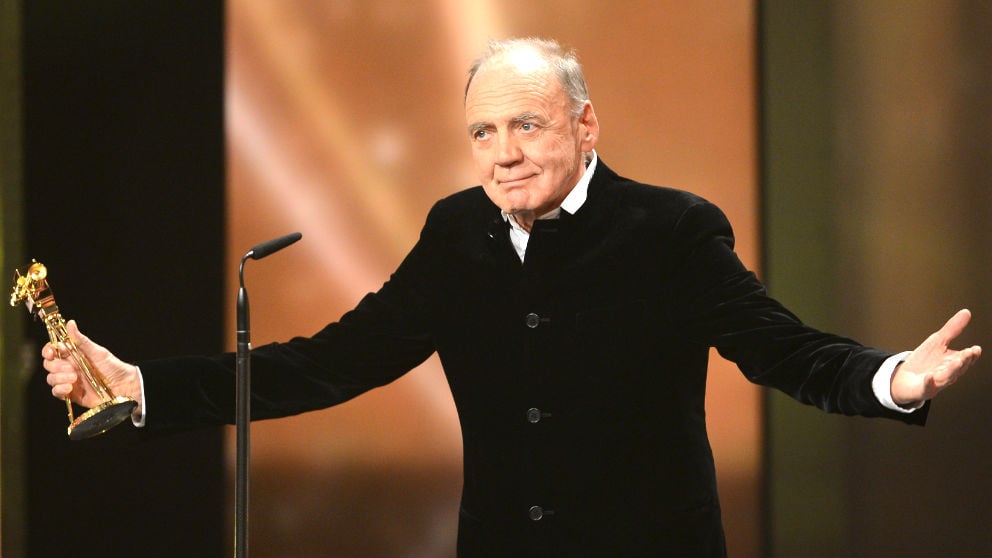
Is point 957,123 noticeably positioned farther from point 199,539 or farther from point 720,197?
point 199,539

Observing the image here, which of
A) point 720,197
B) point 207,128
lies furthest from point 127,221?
point 720,197

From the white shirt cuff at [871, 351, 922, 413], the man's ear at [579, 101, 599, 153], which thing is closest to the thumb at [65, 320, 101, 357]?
the man's ear at [579, 101, 599, 153]

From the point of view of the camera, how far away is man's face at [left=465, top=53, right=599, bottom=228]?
84.4 inches

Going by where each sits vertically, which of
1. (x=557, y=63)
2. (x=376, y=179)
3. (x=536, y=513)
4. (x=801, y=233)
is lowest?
(x=536, y=513)

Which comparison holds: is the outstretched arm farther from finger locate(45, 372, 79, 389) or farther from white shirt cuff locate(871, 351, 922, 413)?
finger locate(45, 372, 79, 389)

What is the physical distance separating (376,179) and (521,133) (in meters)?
1.78

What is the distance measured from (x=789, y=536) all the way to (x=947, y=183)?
1.24 meters

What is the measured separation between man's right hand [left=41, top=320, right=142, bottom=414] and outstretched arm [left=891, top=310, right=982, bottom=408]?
1.43 m

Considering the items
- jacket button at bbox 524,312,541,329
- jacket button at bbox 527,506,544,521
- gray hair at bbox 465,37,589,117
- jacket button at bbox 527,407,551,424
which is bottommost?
jacket button at bbox 527,506,544,521

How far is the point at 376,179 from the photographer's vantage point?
3.87 meters

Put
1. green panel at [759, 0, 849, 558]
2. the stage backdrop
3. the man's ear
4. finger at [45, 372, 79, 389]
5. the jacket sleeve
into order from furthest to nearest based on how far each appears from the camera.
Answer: the stage backdrop → green panel at [759, 0, 849, 558] → the man's ear → finger at [45, 372, 79, 389] → the jacket sleeve

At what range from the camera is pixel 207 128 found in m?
3.88

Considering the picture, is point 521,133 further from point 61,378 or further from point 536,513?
point 61,378

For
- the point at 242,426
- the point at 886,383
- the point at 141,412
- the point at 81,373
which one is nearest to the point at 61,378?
the point at 81,373
